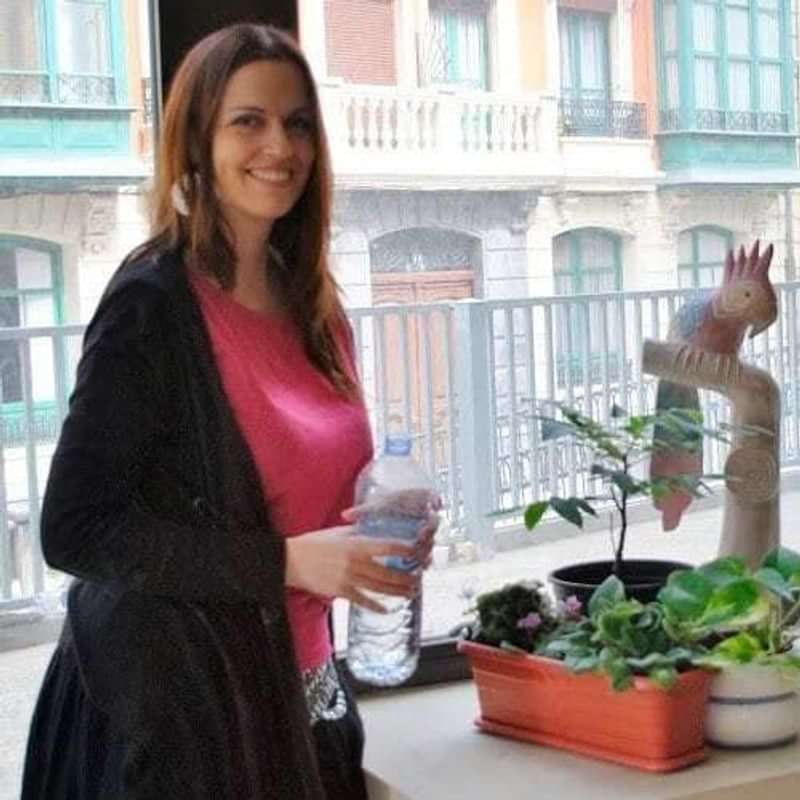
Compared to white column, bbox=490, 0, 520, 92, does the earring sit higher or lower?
lower

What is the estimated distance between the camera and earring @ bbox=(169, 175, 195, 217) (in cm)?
129

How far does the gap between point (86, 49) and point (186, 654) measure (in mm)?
729

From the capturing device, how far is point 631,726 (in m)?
1.36

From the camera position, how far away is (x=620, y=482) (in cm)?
155

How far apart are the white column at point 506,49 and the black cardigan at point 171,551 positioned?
2.19 feet

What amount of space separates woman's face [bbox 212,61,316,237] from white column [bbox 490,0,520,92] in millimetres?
506

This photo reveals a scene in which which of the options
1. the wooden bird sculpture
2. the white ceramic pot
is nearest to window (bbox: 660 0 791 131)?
the wooden bird sculpture

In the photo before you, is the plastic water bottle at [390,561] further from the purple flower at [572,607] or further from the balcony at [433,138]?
the balcony at [433,138]

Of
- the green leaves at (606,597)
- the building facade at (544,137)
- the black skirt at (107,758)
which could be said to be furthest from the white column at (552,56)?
the black skirt at (107,758)

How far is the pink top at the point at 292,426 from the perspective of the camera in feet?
4.17

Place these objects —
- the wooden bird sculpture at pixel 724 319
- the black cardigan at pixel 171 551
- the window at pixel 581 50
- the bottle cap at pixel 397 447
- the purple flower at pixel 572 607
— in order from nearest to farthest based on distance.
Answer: the black cardigan at pixel 171 551 → the bottle cap at pixel 397 447 → the purple flower at pixel 572 607 → the wooden bird sculpture at pixel 724 319 → the window at pixel 581 50

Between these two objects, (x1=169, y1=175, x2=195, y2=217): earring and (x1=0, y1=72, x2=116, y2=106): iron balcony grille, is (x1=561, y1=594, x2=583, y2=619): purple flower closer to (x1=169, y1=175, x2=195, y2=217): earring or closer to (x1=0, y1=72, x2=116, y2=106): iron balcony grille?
(x1=169, y1=175, x2=195, y2=217): earring

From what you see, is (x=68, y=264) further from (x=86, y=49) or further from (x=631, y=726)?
(x=631, y=726)

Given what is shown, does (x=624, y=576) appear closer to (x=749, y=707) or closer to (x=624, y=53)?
(x=749, y=707)
